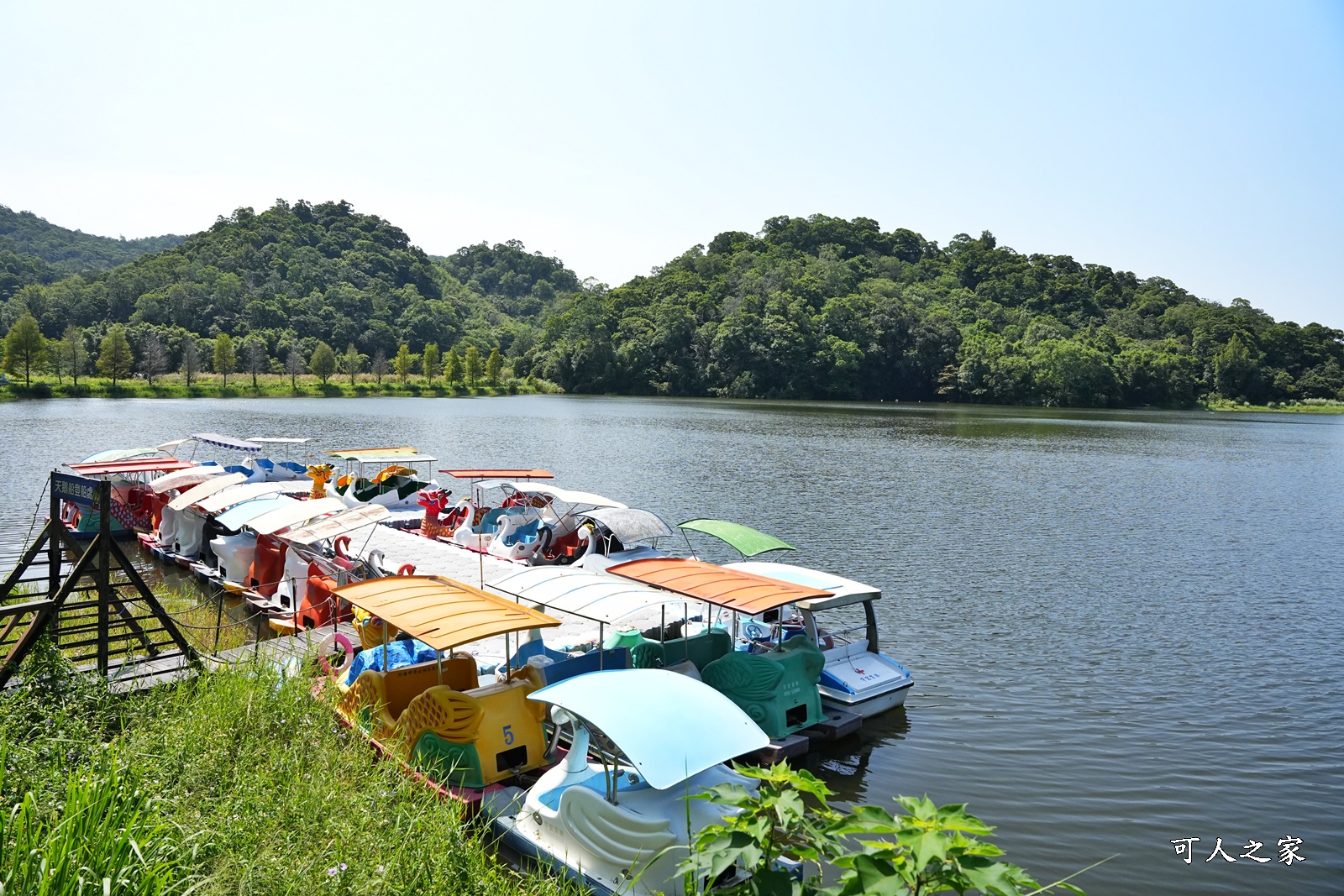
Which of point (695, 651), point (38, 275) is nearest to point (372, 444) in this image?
point (695, 651)

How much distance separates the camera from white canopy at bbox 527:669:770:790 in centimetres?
747

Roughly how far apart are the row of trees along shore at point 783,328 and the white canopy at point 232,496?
71357mm

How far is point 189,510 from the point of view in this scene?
22969 mm

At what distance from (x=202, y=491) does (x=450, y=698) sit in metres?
15.2

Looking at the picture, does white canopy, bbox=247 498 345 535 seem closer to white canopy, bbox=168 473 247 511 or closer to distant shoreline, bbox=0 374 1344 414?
white canopy, bbox=168 473 247 511

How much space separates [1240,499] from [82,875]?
3990cm

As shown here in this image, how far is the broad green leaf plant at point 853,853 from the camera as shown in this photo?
12.6 feet

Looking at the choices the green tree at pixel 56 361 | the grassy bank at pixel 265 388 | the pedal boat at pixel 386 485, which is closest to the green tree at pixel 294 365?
Result: the grassy bank at pixel 265 388

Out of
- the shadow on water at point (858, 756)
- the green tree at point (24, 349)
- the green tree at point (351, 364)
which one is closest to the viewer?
the shadow on water at point (858, 756)

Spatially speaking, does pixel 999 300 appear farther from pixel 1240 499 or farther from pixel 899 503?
pixel 899 503

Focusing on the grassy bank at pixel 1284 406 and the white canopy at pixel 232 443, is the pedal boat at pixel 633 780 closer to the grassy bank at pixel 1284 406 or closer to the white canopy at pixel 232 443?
the white canopy at pixel 232 443

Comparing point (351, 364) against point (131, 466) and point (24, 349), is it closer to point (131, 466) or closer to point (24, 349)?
point (24, 349)

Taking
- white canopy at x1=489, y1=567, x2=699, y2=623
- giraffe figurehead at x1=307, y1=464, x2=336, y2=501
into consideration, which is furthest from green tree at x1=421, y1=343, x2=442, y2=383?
white canopy at x1=489, y1=567, x2=699, y2=623

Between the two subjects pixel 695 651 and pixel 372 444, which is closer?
pixel 695 651
